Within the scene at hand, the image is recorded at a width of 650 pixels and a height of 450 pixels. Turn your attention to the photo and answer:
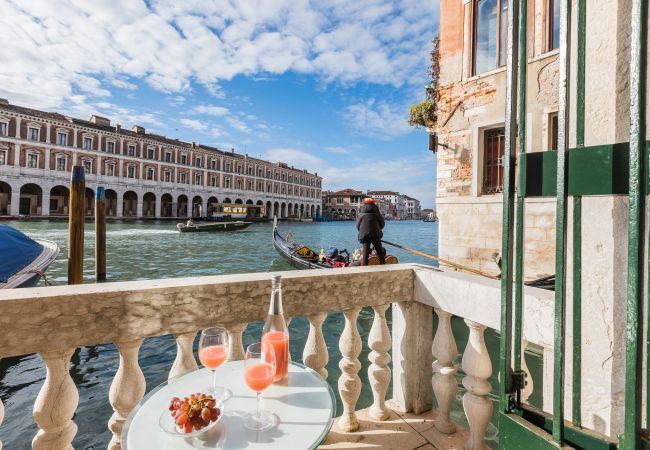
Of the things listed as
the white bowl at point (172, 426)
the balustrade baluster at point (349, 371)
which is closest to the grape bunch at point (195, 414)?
the white bowl at point (172, 426)

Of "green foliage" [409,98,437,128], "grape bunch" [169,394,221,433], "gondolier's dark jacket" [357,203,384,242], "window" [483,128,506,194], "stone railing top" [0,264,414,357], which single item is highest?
"green foliage" [409,98,437,128]

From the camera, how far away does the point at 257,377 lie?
1099mm

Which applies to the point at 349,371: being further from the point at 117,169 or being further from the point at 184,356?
the point at 117,169

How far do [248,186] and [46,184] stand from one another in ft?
78.8

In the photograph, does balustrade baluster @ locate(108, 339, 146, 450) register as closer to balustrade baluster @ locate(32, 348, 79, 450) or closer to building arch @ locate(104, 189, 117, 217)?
balustrade baluster @ locate(32, 348, 79, 450)

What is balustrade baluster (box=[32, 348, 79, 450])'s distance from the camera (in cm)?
118

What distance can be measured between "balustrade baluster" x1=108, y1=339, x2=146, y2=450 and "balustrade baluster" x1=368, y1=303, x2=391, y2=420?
44.5 inches

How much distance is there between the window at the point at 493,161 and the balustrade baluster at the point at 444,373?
5.61 m

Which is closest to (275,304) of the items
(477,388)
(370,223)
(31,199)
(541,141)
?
(477,388)

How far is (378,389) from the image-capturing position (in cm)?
183

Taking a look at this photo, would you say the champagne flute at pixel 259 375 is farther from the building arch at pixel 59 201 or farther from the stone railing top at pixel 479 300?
the building arch at pixel 59 201

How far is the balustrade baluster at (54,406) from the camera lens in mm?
1183

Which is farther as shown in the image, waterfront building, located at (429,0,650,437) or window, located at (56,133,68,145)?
window, located at (56,133,68,145)

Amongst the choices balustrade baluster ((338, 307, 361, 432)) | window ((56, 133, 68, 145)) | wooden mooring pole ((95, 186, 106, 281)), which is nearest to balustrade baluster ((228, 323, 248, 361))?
balustrade baluster ((338, 307, 361, 432))
